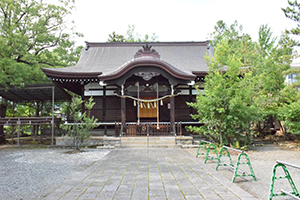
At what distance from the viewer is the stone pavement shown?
3.76 meters

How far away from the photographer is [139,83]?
12.6 m

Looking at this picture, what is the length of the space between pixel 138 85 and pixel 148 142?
3515 mm

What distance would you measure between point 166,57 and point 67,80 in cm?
766

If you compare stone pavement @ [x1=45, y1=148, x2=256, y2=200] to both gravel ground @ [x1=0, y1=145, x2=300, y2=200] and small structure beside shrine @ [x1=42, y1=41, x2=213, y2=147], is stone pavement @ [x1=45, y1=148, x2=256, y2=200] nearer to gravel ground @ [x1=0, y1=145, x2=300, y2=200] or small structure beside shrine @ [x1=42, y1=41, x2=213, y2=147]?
gravel ground @ [x1=0, y1=145, x2=300, y2=200]

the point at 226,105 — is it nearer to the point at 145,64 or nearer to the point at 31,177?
the point at 145,64

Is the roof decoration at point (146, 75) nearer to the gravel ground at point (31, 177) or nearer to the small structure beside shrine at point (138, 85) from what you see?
the small structure beside shrine at point (138, 85)

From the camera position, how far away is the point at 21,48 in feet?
41.1

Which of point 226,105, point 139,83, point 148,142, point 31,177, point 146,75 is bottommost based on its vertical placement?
point 31,177

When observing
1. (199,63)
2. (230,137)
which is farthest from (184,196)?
(199,63)

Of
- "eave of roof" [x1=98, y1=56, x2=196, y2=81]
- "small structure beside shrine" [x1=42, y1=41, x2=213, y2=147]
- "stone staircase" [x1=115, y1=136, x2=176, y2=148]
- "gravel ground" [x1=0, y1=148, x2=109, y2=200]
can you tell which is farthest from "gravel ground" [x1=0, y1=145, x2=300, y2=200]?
"eave of roof" [x1=98, y1=56, x2=196, y2=81]

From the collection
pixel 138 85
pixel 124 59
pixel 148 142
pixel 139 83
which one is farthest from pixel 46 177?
pixel 124 59

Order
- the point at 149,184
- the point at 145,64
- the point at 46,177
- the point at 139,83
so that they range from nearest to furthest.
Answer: the point at 149,184, the point at 46,177, the point at 145,64, the point at 139,83

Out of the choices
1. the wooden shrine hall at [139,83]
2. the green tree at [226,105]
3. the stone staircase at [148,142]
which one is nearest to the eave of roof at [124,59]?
the wooden shrine hall at [139,83]

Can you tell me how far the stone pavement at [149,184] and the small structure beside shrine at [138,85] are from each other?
18.3 ft
